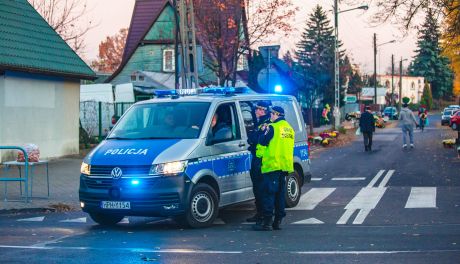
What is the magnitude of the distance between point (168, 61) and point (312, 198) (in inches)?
1474

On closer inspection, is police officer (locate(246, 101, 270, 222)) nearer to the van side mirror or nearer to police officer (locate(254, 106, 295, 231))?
police officer (locate(254, 106, 295, 231))

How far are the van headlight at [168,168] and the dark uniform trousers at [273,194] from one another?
3.88ft

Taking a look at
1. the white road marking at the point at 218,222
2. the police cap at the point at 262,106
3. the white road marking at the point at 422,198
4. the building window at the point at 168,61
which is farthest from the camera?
the building window at the point at 168,61

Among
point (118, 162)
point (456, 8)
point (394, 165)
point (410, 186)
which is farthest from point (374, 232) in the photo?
point (456, 8)

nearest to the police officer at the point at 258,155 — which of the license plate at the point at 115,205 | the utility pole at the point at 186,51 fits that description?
the license plate at the point at 115,205

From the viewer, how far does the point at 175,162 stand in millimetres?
11641

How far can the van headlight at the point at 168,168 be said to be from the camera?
37.9ft

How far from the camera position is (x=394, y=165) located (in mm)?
24281

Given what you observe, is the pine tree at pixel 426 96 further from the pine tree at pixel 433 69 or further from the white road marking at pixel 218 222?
the white road marking at pixel 218 222

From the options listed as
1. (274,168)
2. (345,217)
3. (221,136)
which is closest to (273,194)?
(274,168)

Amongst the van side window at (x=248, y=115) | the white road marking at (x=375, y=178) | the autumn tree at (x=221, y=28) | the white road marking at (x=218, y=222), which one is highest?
the autumn tree at (x=221, y=28)

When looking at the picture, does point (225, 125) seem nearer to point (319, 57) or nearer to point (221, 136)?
point (221, 136)

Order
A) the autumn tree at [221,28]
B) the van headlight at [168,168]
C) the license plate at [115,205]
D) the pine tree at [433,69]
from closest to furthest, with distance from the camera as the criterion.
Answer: the van headlight at [168,168] < the license plate at [115,205] < the autumn tree at [221,28] < the pine tree at [433,69]

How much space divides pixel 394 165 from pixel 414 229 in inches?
514
